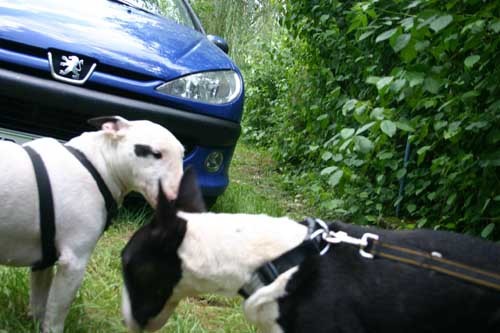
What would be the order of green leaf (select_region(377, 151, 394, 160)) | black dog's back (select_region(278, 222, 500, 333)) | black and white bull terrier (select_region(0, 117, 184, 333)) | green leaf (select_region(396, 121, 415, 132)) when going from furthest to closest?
1. green leaf (select_region(377, 151, 394, 160))
2. green leaf (select_region(396, 121, 415, 132))
3. black and white bull terrier (select_region(0, 117, 184, 333))
4. black dog's back (select_region(278, 222, 500, 333))

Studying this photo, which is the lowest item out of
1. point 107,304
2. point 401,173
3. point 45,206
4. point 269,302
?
point 107,304

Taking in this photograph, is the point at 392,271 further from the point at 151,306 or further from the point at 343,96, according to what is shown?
the point at 343,96

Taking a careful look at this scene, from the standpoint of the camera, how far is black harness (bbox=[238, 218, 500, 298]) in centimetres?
190

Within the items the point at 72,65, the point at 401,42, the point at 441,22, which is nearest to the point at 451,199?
the point at 401,42

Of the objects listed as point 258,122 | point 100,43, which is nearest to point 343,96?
point 100,43

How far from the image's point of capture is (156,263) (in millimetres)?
1993

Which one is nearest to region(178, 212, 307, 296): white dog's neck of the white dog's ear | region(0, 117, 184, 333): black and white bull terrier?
region(0, 117, 184, 333): black and white bull terrier

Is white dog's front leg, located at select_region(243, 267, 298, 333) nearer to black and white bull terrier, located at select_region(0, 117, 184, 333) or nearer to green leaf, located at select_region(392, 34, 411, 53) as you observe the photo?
black and white bull terrier, located at select_region(0, 117, 184, 333)

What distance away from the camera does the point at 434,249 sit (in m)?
2.01

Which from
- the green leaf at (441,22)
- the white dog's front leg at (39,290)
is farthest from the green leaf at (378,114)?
the white dog's front leg at (39,290)

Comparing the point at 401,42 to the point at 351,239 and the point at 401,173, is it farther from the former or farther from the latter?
the point at 401,173

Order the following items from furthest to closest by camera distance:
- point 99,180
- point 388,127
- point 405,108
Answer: point 405,108, point 388,127, point 99,180

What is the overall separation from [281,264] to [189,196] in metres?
0.47

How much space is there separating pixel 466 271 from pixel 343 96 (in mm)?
3678
